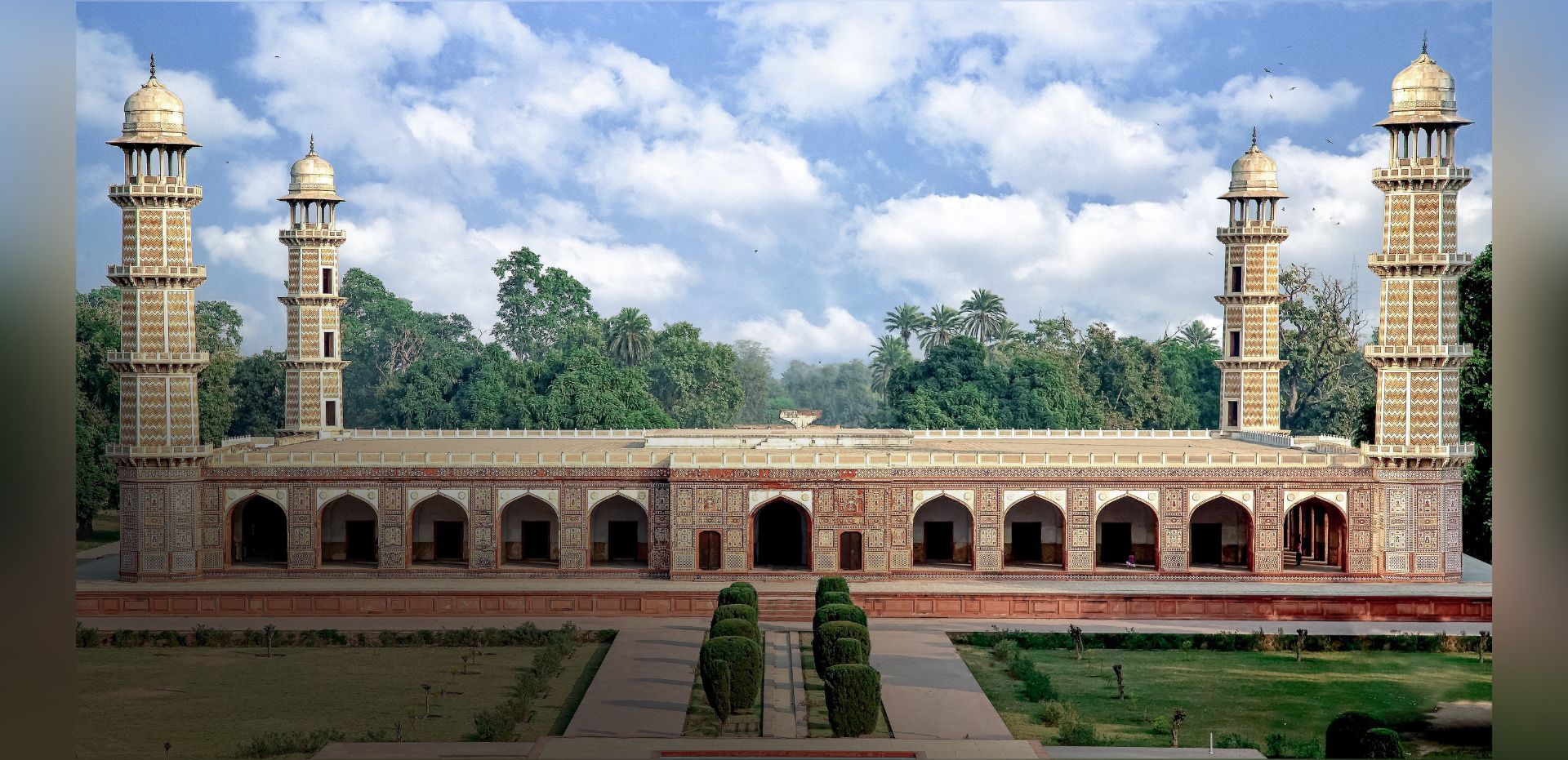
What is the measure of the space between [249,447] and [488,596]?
9.52m

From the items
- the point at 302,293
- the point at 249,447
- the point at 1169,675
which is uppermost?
the point at 302,293

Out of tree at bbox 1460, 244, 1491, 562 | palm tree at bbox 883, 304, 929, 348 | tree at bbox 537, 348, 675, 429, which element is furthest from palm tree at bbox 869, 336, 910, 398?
tree at bbox 1460, 244, 1491, 562

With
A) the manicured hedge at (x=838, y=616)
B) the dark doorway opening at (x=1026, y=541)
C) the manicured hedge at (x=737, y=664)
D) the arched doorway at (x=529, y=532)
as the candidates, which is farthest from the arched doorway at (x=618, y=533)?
the manicured hedge at (x=737, y=664)

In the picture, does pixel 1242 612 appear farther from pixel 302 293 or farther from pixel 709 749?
pixel 302 293

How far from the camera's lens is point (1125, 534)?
31.1m

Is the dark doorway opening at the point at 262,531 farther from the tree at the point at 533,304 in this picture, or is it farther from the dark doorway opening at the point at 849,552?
the tree at the point at 533,304

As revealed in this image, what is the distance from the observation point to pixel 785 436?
36062mm

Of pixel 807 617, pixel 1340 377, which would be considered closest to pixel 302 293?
pixel 807 617

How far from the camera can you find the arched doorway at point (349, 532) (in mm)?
31172

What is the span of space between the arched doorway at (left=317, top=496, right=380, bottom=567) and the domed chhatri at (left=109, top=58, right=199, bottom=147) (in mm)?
8072

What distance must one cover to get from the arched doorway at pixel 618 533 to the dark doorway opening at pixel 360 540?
15.6 ft

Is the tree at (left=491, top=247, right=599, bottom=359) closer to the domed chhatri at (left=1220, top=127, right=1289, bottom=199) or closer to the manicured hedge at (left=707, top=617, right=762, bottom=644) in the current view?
the domed chhatri at (left=1220, top=127, right=1289, bottom=199)

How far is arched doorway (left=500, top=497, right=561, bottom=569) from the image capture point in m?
31.1
